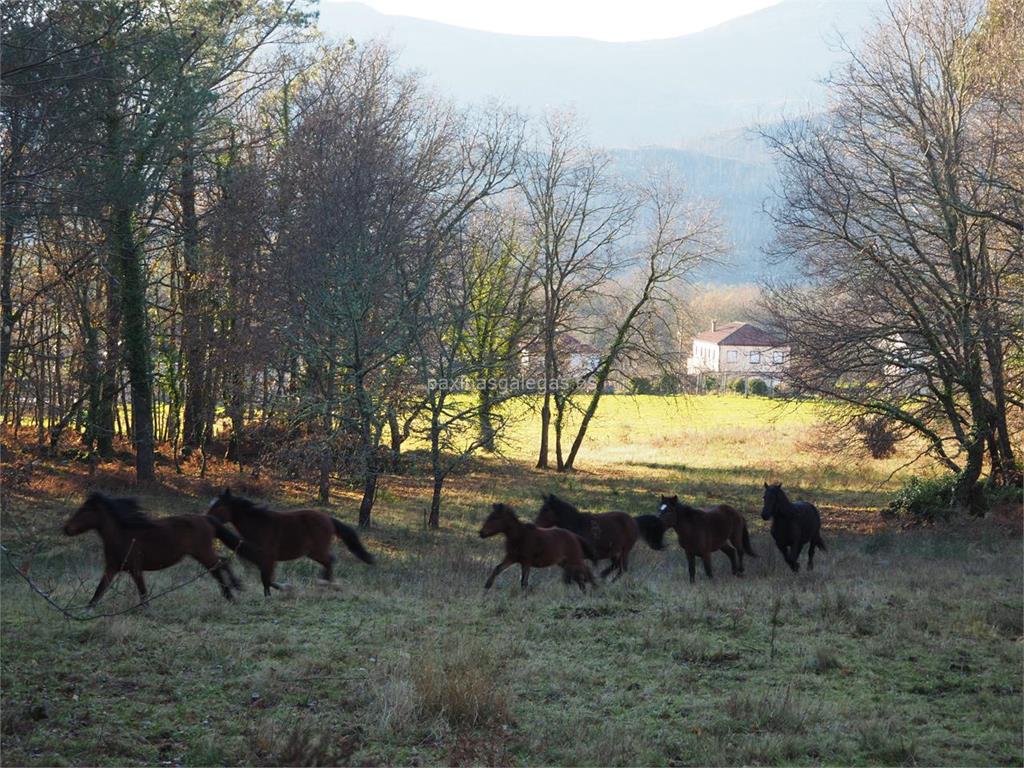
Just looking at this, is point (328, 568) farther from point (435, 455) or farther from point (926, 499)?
point (926, 499)

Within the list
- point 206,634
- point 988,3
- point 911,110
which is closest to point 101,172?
point 206,634

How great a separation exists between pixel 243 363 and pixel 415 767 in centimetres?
1920

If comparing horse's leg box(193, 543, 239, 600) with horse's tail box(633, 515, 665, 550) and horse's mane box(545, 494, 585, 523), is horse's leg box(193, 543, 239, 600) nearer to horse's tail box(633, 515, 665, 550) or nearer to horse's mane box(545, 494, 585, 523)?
horse's mane box(545, 494, 585, 523)


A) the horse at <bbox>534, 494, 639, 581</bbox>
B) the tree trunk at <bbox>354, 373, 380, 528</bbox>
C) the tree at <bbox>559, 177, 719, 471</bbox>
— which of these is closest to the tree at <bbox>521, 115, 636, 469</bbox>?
the tree at <bbox>559, 177, 719, 471</bbox>

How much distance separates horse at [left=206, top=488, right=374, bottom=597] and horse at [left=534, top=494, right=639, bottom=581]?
10.2 feet

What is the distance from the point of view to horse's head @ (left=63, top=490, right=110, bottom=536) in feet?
32.4

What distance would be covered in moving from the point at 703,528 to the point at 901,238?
1228 centimetres

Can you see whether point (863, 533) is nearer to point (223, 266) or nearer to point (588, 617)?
point (588, 617)

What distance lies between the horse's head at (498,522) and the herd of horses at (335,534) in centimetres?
1

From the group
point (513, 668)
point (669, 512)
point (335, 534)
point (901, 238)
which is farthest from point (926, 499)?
point (513, 668)

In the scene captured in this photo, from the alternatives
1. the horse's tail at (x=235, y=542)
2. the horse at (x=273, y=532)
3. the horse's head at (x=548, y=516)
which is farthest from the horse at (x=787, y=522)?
the horse's tail at (x=235, y=542)

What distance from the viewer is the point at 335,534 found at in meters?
12.8

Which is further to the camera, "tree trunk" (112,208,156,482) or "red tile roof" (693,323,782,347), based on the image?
"red tile roof" (693,323,782,347)

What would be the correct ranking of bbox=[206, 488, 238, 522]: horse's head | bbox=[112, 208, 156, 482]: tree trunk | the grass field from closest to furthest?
the grass field
bbox=[206, 488, 238, 522]: horse's head
bbox=[112, 208, 156, 482]: tree trunk
